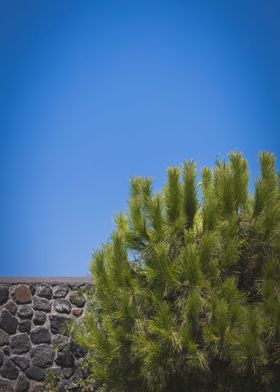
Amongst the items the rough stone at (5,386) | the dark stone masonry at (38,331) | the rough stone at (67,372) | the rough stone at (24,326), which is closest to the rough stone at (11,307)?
the dark stone masonry at (38,331)

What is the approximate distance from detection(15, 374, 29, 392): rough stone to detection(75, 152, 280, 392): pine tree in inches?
65.2

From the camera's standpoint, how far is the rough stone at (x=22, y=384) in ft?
24.3

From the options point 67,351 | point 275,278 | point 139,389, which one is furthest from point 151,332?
point 67,351

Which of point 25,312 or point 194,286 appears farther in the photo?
point 25,312

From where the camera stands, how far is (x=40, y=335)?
766 cm

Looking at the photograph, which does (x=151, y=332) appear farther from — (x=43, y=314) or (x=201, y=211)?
(x=43, y=314)

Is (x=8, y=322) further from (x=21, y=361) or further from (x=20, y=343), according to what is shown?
(x=21, y=361)

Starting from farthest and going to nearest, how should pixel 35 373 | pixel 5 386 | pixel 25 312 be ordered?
pixel 25 312
pixel 35 373
pixel 5 386

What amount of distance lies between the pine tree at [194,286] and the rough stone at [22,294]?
5.88ft

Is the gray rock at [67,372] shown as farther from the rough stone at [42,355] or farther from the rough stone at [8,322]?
the rough stone at [8,322]

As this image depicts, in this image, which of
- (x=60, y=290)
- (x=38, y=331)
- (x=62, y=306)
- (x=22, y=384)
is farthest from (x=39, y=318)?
(x=22, y=384)

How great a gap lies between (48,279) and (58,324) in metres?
0.59

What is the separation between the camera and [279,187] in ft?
19.9

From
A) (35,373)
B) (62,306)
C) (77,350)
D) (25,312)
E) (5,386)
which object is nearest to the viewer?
(5,386)
